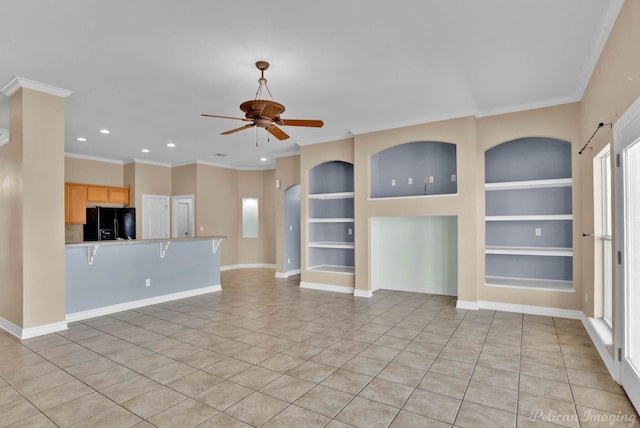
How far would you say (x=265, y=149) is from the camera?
24.2 ft

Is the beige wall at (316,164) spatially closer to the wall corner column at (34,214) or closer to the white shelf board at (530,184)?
the white shelf board at (530,184)

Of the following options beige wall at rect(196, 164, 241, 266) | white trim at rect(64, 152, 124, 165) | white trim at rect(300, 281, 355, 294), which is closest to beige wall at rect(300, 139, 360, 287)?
white trim at rect(300, 281, 355, 294)

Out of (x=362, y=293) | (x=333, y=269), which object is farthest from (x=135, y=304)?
(x=362, y=293)

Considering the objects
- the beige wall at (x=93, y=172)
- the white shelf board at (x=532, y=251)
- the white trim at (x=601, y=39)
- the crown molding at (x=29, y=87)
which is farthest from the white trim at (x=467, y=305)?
the beige wall at (x=93, y=172)

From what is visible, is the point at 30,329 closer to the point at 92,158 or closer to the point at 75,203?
the point at 75,203

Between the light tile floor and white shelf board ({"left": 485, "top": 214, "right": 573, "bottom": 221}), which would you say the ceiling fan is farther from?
white shelf board ({"left": 485, "top": 214, "right": 573, "bottom": 221})

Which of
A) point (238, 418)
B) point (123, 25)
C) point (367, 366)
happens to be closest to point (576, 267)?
point (367, 366)

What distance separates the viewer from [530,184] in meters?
4.73

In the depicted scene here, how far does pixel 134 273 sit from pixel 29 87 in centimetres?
274

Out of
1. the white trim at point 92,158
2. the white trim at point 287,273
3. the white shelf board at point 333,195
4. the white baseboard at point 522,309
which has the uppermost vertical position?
the white trim at point 92,158

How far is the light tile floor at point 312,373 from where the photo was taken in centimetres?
227

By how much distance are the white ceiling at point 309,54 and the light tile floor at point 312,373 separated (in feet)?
9.44

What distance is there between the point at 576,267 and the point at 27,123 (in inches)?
272

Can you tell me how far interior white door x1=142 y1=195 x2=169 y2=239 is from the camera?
8375mm
